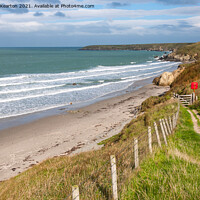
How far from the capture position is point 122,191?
5.42 m

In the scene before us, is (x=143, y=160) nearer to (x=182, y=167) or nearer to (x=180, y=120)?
(x=182, y=167)

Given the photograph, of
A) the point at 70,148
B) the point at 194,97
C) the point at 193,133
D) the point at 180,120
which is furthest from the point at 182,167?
the point at 194,97

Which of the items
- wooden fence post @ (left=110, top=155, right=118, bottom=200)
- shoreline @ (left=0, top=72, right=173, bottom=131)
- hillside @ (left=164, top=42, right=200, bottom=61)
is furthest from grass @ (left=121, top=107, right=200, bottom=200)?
hillside @ (left=164, top=42, right=200, bottom=61)

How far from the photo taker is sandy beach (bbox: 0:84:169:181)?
50.2 ft

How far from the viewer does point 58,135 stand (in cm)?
1953

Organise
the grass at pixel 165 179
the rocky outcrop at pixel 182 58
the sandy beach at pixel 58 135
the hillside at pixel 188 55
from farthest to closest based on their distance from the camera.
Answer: the hillside at pixel 188 55
the rocky outcrop at pixel 182 58
the sandy beach at pixel 58 135
the grass at pixel 165 179

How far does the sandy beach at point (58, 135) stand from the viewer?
50.2 feet

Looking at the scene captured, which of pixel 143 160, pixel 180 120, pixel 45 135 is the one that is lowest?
pixel 45 135

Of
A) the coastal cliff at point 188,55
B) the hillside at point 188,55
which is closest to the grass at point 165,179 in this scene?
the coastal cliff at point 188,55

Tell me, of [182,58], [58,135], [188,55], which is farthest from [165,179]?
[188,55]

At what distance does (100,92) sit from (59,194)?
33.2 meters

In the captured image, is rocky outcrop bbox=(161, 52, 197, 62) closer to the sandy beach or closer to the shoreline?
the shoreline

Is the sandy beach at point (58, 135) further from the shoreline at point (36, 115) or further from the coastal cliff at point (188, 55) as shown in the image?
the coastal cliff at point (188, 55)

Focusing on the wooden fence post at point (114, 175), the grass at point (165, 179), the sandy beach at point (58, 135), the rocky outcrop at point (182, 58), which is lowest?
the sandy beach at point (58, 135)
